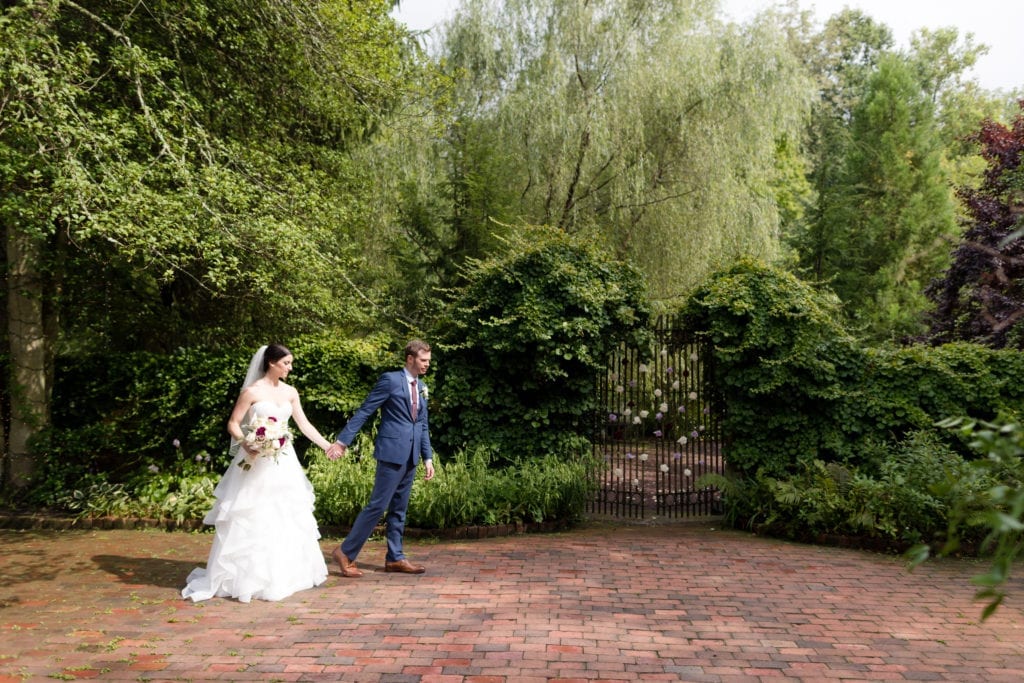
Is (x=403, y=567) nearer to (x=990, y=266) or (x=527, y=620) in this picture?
(x=527, y=620)

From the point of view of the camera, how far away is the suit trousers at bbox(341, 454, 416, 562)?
7043 mm

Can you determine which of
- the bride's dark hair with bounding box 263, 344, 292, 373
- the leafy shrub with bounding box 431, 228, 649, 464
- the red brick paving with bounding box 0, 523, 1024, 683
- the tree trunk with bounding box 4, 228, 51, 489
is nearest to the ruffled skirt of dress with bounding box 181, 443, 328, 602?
the red brick paving with bounding box 0, 523, 1024, 683

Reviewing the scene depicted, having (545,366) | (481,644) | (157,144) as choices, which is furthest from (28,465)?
(481,644)

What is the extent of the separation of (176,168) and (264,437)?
13.0 ft

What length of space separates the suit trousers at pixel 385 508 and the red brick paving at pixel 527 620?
0.28 metres

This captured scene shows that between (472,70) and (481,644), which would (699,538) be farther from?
(472,70)

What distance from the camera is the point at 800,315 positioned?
370 inches

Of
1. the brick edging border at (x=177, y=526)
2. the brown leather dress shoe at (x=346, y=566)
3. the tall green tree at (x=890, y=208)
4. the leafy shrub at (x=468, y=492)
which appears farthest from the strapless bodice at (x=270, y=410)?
the tall green tree at (x=890, y=208)

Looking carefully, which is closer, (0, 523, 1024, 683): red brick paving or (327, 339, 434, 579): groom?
(0, 523, 1024, 683): red brick paving

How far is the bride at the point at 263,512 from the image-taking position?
21.0ft

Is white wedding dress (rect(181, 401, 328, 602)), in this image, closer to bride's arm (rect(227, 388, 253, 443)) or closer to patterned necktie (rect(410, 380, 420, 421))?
bride's arm (rect(227, 388, 253, 443))

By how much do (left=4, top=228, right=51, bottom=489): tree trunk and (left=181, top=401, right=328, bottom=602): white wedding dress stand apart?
16.0ft

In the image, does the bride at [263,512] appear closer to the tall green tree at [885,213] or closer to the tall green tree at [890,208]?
the tall green tree at [885,213]

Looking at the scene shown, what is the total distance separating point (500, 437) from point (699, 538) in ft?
8.96
